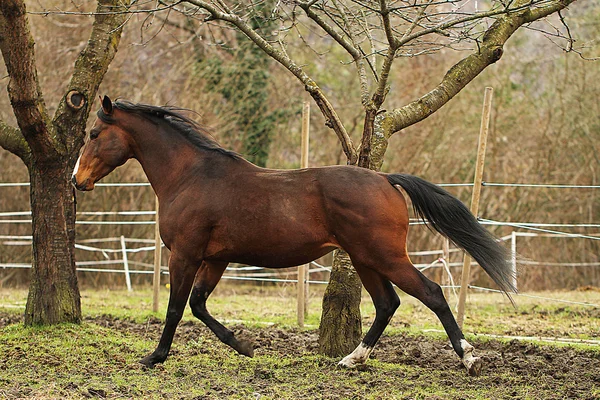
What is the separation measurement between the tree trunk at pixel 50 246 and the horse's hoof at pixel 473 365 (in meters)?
3.77

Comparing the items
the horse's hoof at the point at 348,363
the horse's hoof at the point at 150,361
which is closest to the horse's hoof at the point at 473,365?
the horse's hoof at the point at 348,363

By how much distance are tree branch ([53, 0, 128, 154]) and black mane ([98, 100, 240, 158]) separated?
89 centimetres

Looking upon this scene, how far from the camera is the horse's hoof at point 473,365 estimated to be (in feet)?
18.3

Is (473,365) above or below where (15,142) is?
below

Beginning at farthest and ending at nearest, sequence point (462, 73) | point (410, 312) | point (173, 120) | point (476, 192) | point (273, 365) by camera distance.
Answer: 1. point (410, 312)
2. point (476, 192)
3. point (462, 73)
4. point (173, 120)
5. point (273, 365)

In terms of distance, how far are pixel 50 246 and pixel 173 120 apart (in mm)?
1836

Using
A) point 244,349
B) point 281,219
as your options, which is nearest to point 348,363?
point 244,349

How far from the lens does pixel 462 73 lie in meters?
7.10

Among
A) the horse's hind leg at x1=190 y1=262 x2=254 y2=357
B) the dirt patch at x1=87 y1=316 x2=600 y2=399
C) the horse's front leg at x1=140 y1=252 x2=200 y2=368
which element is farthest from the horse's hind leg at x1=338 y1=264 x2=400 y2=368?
the horse's front leg at x1=140 y1=252 x2=200 y2=368

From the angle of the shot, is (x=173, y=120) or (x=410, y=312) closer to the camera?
(x=173, y=120)

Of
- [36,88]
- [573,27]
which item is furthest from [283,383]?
[573,27]

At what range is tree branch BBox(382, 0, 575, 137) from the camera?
6.94 metres

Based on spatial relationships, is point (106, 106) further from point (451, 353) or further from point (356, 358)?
point (451, 353)

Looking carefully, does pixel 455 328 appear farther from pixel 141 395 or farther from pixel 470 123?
pixel 470 123
